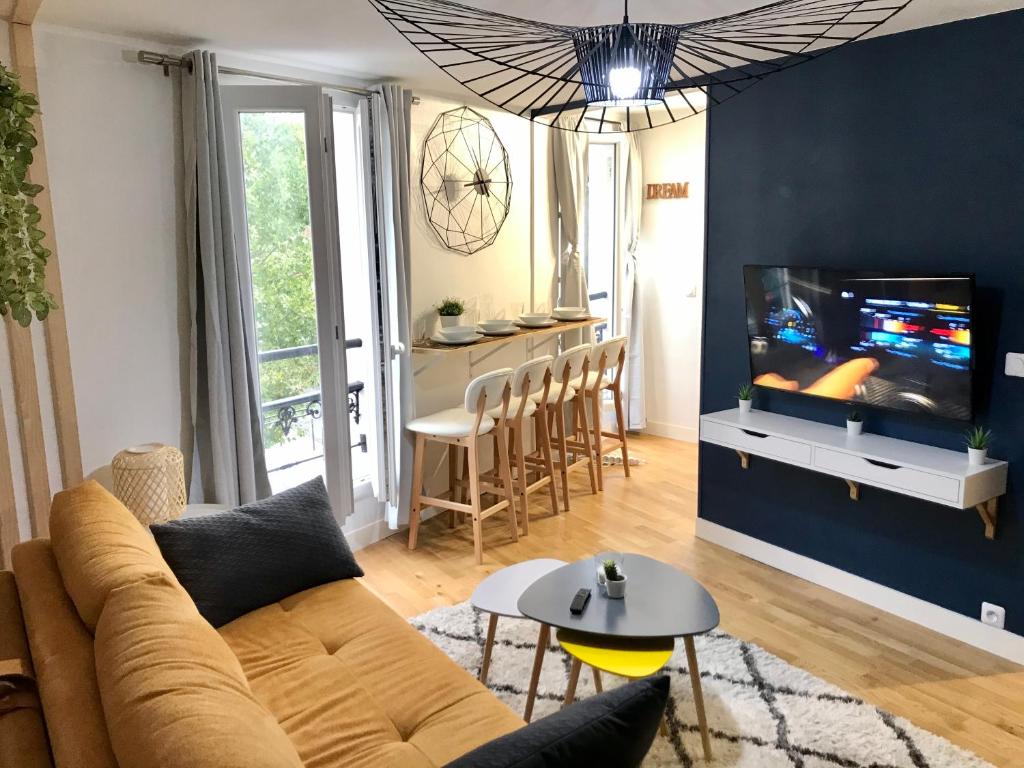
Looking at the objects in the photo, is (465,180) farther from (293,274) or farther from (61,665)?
(61,665)

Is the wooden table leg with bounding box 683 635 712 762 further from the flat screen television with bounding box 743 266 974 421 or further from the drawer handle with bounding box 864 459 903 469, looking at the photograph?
the flat screen television with bounding box 743 266 974 421

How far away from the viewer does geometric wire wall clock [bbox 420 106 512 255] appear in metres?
4.61

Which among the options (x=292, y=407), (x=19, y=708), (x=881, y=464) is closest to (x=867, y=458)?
(x=881, y=464)

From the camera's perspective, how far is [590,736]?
135 centimetres

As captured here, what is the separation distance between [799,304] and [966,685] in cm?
166

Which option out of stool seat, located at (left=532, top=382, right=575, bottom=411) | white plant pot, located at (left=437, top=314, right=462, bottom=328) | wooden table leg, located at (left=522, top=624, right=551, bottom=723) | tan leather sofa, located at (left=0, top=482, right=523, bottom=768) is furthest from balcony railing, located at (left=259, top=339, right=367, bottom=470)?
wooden table leg, located at (left=522, top=624, right=551, bottom=723)

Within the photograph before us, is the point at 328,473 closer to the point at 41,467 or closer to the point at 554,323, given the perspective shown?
the point at 41,467

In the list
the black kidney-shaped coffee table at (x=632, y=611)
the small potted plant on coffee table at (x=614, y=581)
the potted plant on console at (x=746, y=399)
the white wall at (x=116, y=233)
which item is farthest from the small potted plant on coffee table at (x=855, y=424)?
the white wall at (x=116, y=233)

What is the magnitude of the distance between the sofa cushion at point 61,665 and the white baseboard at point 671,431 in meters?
4.79

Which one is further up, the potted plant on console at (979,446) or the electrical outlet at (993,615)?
the potted plant on console at (979,446)

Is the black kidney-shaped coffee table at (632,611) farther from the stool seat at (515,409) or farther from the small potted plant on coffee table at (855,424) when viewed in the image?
the stool seat at (515,409)

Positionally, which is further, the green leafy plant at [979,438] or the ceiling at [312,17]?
the green leafy plant at [979,438]

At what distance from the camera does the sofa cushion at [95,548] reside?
71.8 inches

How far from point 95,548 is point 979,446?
3.05 meters
